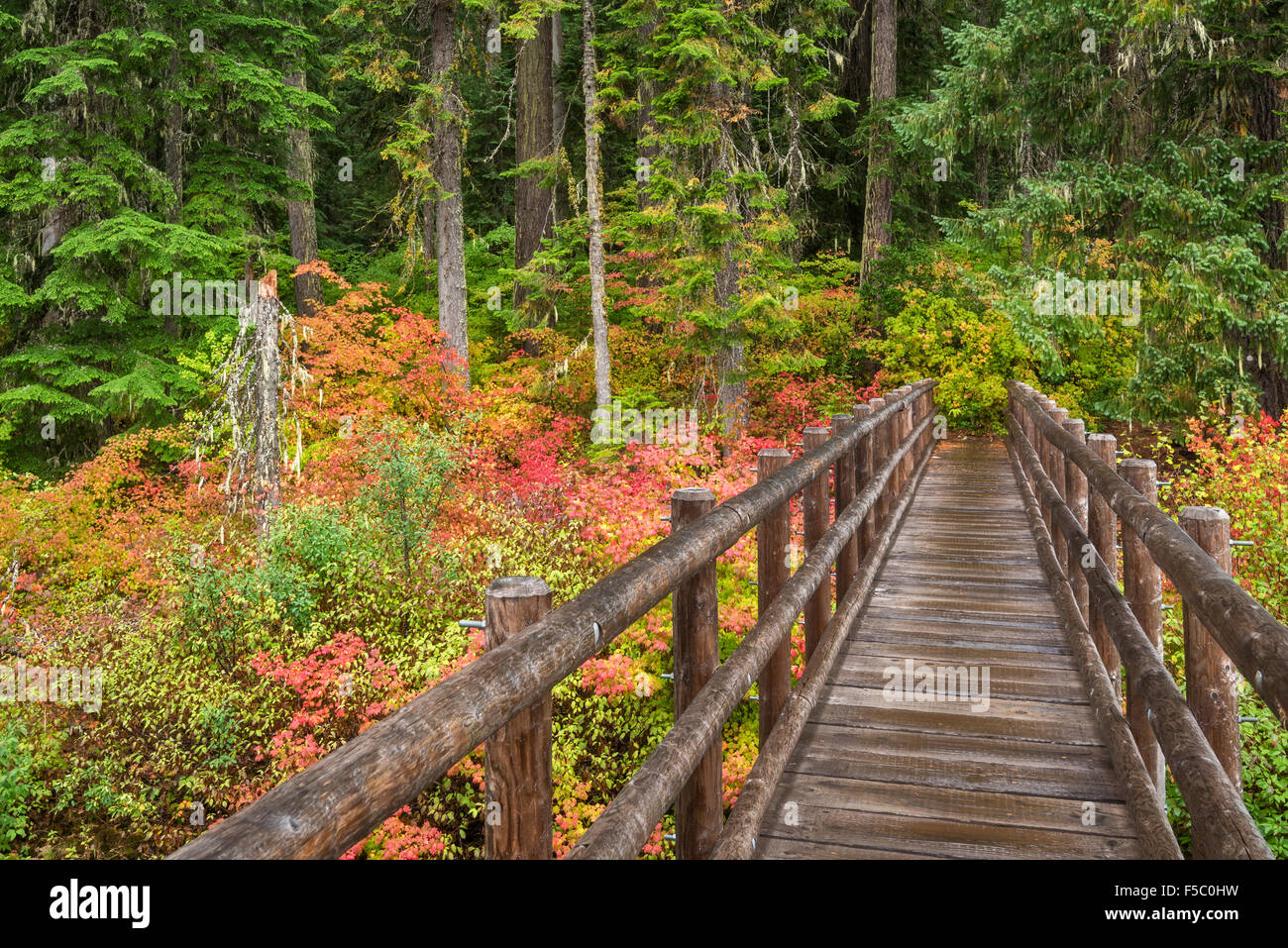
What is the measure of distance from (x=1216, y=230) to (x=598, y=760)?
471 inches

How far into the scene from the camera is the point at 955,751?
4.22 meters

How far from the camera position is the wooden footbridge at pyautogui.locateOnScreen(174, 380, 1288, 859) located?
177 centimetres

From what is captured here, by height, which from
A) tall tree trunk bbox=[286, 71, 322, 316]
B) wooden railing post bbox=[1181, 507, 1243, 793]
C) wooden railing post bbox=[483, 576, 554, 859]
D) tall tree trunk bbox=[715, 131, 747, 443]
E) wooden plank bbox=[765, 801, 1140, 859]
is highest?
tall tree trunk bbox=[286, 71, 322, 316]

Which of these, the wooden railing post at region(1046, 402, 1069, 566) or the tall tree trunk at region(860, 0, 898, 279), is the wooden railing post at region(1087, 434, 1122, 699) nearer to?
the wooden railing post at region(1046, 402, 1069, 566)

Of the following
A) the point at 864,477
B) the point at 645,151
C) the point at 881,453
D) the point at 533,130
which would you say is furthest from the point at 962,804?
the point at 533,130

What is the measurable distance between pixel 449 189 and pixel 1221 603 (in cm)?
1845

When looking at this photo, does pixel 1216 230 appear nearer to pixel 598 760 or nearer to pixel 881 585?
pixel 881 585

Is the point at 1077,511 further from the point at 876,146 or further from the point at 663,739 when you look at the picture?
the point at 876,146

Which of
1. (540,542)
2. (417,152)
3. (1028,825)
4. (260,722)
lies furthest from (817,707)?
(417,152)

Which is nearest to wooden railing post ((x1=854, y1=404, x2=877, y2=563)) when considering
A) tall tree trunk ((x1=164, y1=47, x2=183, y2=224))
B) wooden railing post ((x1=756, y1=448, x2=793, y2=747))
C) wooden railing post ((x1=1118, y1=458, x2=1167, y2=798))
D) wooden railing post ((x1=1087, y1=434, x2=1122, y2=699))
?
wooden railing post ((x1=1087, y1=434, x2=1122, y2=699))

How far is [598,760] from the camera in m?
8.00

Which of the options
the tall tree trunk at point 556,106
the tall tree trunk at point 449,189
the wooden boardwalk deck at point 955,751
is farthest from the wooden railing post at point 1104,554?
the tall tree trunk at point 556,106

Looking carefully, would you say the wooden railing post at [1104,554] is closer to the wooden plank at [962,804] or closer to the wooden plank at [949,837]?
the wooden plank at [962,804]

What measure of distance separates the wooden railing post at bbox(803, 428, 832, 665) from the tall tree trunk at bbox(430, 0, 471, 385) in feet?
44.9
